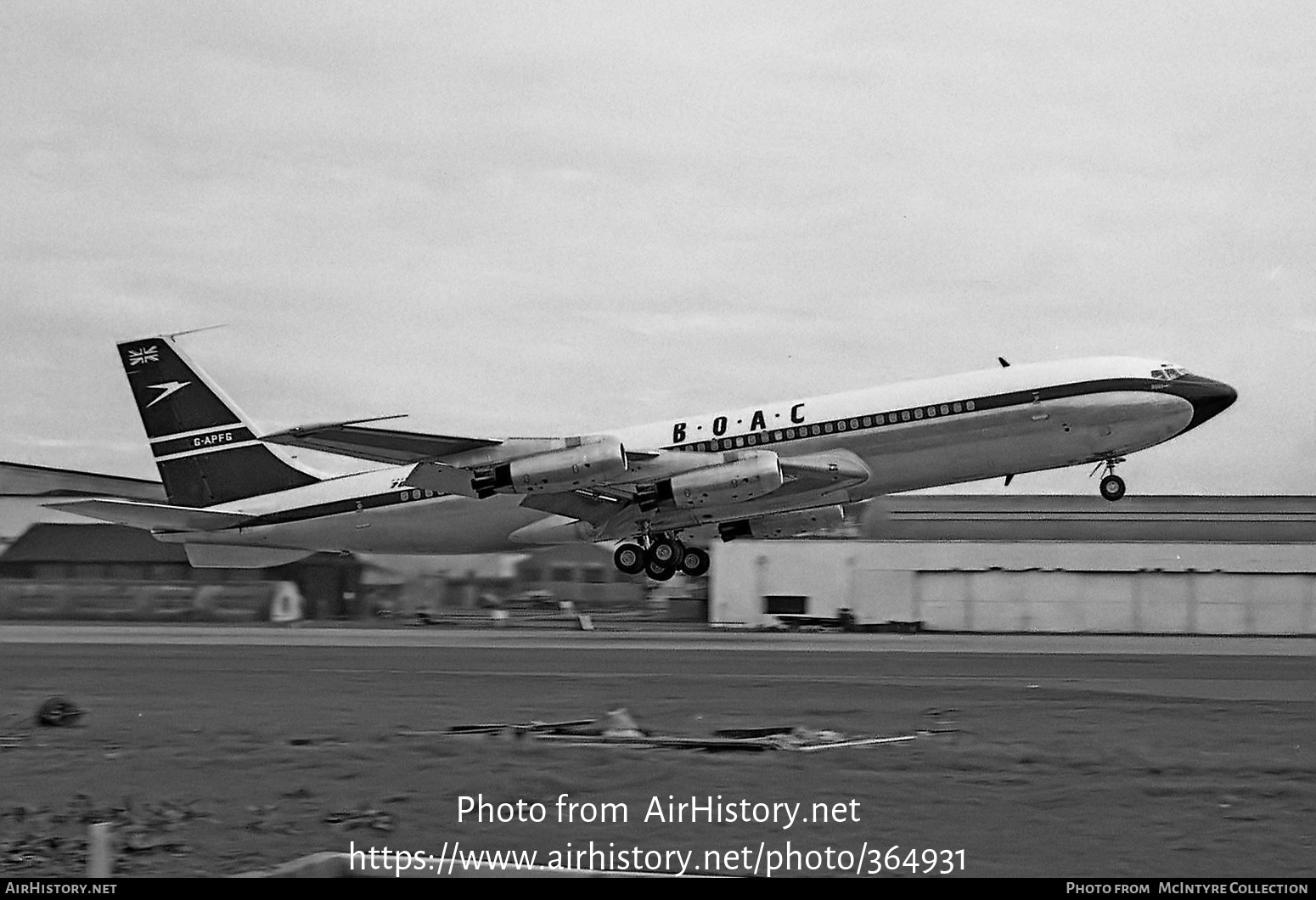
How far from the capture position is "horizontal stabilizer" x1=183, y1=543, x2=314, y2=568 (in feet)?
146

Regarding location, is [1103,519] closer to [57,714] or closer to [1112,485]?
[1112,485]

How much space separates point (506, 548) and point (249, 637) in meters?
9.01

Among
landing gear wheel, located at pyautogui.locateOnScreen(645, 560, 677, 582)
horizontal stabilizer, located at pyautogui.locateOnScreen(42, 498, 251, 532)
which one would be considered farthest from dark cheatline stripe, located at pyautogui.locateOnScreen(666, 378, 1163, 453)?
horizontal stabilizer, located at pyautogui.locateOnScreen(42, 498, 251, 532)

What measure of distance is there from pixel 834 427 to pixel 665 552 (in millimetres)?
6551

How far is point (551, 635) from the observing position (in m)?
46.2

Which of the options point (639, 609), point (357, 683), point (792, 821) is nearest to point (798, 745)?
point (792, 821)

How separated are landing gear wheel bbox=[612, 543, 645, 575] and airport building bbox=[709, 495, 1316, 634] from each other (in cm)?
1760

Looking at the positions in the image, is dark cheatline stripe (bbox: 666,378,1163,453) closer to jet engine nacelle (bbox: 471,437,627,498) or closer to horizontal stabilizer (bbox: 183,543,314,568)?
jet engine nacelle (bbox: 471,437,627,498)

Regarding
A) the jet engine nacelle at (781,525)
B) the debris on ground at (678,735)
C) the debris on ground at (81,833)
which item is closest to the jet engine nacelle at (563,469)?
the jet engine nacelle at (781,525)

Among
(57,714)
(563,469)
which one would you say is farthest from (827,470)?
(57,714)

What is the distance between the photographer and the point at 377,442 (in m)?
36.1

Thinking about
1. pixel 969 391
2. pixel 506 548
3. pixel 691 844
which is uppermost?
pixel 969 391

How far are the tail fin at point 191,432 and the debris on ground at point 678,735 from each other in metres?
Answer: 24.0

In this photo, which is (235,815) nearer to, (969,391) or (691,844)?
(691,844)
